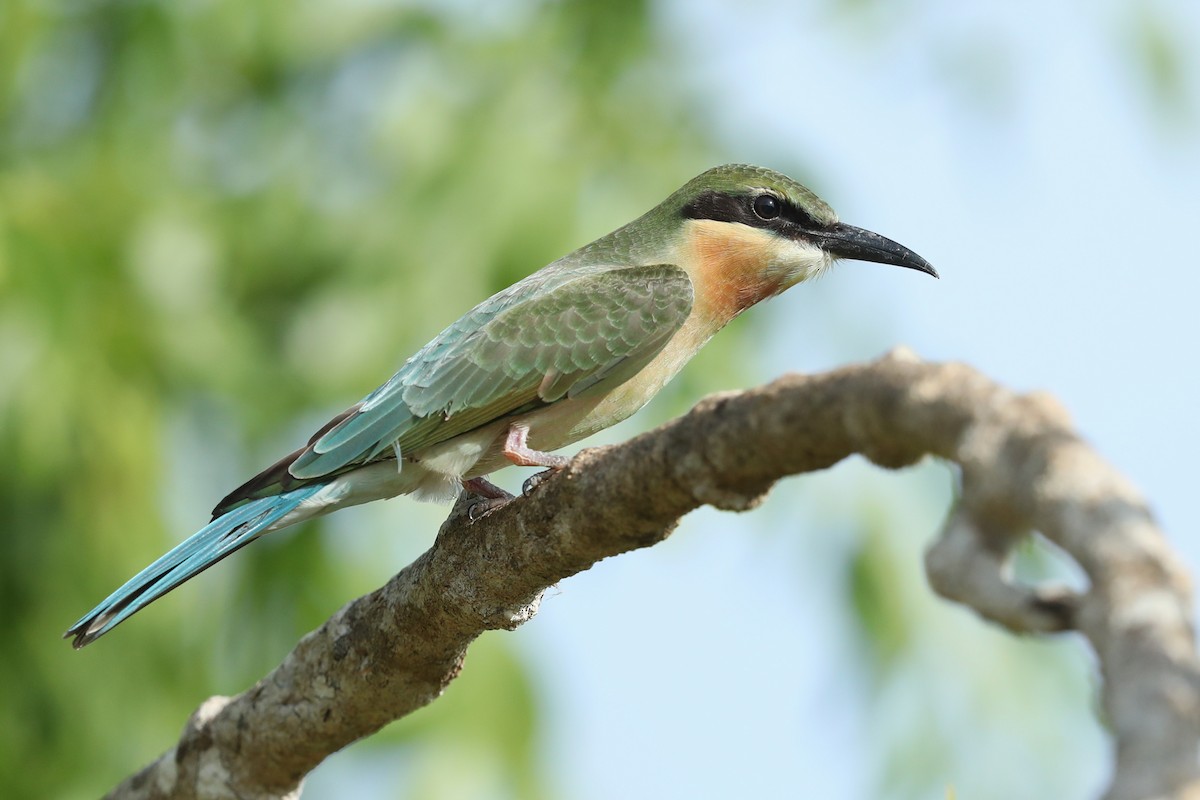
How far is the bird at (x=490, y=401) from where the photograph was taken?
3605mm

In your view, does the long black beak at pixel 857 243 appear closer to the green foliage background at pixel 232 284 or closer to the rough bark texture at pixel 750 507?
the green foliage background at pixel 232 284

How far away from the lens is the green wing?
3650mm

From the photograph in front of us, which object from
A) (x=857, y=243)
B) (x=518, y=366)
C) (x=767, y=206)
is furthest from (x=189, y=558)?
(x=857, y=243)

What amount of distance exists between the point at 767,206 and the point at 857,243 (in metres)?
0.27

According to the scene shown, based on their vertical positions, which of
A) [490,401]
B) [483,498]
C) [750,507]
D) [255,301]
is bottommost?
[750,507]

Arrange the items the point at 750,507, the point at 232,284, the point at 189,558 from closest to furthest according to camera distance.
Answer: the point at 750,507 → the point at 189,558 → the point at 232,284

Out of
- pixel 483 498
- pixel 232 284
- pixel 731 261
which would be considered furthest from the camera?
pixel 232 284

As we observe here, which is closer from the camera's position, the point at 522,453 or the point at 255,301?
the point at 522,453

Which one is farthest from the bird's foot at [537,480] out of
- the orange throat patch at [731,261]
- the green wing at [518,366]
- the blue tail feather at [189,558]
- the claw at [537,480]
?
the orange throat patch at [731,261]

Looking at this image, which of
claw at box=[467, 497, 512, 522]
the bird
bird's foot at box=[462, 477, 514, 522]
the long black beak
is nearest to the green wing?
the bird

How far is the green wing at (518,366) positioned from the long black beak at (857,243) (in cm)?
59

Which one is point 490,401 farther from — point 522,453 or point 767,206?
point 767,206

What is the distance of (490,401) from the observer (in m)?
3.64

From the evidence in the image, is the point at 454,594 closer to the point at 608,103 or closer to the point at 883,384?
the point at 883,384
